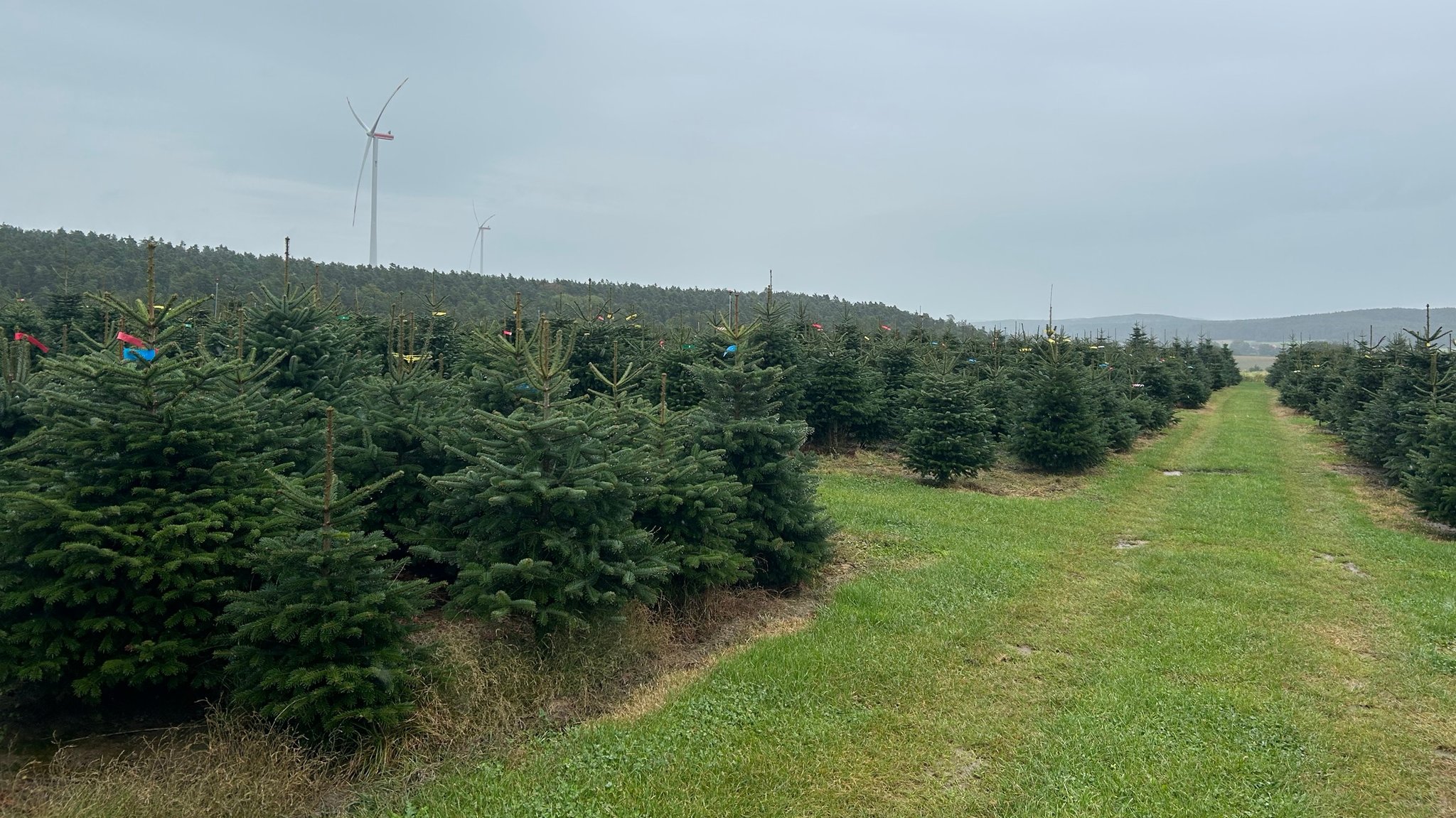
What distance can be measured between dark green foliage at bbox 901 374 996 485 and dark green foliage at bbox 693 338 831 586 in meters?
7.31

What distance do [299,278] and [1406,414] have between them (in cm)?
5068

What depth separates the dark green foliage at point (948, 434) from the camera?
616 inches

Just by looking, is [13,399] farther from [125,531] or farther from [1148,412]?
[1148,412]

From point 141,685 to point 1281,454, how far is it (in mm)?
24385

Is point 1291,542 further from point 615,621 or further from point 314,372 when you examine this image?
point 314,372

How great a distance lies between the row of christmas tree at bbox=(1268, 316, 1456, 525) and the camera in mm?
12281

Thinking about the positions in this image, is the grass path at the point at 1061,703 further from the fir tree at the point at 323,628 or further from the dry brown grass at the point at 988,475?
the dry brown grass at the point at 988,475

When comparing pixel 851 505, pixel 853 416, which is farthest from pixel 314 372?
pixel 853 416

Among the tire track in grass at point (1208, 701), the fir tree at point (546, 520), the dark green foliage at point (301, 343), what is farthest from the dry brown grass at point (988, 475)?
the fir tree at point (546, 520)

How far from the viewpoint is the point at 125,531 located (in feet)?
16.7

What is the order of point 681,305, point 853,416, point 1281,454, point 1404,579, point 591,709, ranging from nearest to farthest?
point 591,709
point 1404,579
point 853,416
point 1281,454
point 681,305

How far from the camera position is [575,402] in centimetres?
743

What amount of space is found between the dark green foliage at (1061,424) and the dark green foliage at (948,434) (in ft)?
7.06

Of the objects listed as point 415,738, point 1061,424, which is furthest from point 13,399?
point 1061,424
